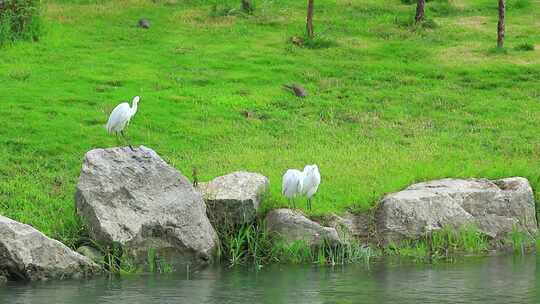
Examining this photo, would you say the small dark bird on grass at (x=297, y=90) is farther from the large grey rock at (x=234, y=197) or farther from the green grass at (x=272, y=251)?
the green grass at (x=272, y=251)

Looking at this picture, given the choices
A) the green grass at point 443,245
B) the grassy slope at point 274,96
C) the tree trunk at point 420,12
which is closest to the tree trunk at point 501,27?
the grassy slope at point 274,96

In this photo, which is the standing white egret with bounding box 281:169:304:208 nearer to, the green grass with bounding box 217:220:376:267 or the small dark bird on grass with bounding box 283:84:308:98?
the green grass with bounding box 217:220:376:267

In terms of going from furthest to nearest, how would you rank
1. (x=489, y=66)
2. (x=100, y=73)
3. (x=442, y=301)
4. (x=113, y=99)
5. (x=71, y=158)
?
(x=489, y=66) < (x=100, y=73) < (x=113, y=99) < (x=71, y=158) < (x=442, y=301)

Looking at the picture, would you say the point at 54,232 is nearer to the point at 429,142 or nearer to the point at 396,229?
A: the point at 396,229

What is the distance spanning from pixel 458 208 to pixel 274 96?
11.9 meters

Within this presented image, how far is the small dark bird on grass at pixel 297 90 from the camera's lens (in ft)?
108

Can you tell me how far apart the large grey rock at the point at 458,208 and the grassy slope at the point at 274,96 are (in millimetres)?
1039

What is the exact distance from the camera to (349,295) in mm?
16656

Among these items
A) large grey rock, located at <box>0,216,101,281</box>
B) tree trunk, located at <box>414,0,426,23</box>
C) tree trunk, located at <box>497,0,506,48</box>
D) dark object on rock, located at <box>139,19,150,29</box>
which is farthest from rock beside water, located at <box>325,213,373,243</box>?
tree trunk, located at <box>414,0,426,23</box>

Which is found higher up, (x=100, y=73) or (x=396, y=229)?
(x=100, y=73)

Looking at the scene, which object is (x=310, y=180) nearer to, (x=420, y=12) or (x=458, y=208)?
(x=458, y=208)

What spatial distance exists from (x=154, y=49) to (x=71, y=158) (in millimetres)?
12607

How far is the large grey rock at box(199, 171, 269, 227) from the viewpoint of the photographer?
20391 millimetres

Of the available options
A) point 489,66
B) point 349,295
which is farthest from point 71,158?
point 489,66
